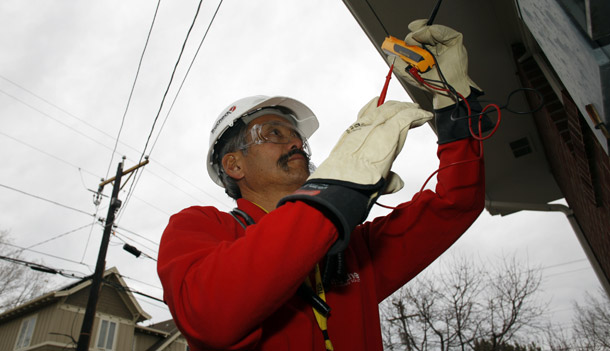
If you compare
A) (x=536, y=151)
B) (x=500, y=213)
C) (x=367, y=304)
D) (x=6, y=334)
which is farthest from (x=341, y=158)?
(x=6, y=334)

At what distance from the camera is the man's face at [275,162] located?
7.61ft

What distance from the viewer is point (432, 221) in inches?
77.0

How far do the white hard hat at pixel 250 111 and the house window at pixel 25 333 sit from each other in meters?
17.4

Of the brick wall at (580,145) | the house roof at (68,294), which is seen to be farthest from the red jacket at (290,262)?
the house roof at (68,294)

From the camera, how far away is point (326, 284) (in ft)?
5.51

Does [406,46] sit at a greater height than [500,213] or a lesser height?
lesser

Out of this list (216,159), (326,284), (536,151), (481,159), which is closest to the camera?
(326,284)

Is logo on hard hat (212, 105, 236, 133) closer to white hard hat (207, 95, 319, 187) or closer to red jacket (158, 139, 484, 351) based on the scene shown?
white hard hat (207, 95, 319, 187)

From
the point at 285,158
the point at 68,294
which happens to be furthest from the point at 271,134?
the point at 68,294

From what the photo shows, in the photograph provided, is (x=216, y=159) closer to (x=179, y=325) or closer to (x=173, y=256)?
(x=173, y=256)

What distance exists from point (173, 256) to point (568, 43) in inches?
51.1

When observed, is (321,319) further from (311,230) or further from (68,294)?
(68,294)

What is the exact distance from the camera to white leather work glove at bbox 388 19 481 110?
1923 millimetres

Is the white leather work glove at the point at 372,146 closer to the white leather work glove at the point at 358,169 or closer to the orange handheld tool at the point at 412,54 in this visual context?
the white leather work glove at the point at 358,169
